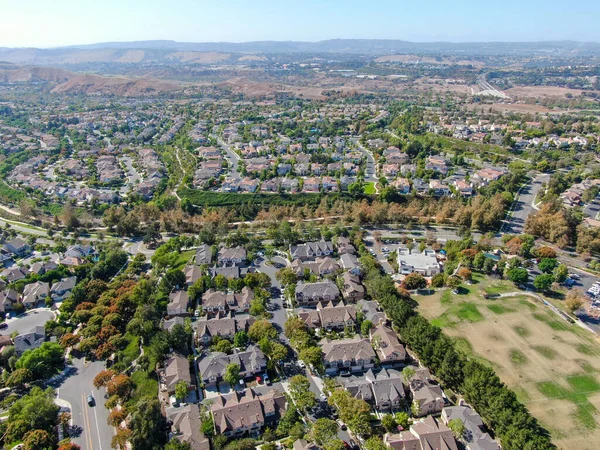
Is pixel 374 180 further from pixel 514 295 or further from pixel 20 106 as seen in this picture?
pixel 20 106

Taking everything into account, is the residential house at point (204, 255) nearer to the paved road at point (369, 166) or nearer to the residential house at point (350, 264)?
the residential house at point (350, 264)

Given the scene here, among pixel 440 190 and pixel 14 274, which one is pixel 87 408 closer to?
pixel 14 274

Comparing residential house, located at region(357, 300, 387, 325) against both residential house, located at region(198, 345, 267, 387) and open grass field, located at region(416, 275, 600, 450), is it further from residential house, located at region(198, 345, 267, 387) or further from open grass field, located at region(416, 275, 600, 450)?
residential house, located at region(198, 345, 267, 387)

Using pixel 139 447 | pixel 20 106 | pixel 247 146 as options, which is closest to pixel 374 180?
pixel 247 146

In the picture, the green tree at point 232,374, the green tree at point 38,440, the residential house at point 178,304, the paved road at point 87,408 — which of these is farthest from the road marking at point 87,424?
the residential house at point 178,304

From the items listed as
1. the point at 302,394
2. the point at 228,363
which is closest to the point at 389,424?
the point at 302,394

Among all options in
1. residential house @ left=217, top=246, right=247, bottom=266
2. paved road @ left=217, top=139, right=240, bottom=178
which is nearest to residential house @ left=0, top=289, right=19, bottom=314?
residential house @ left=217, top=246, right=247, bottom=266
